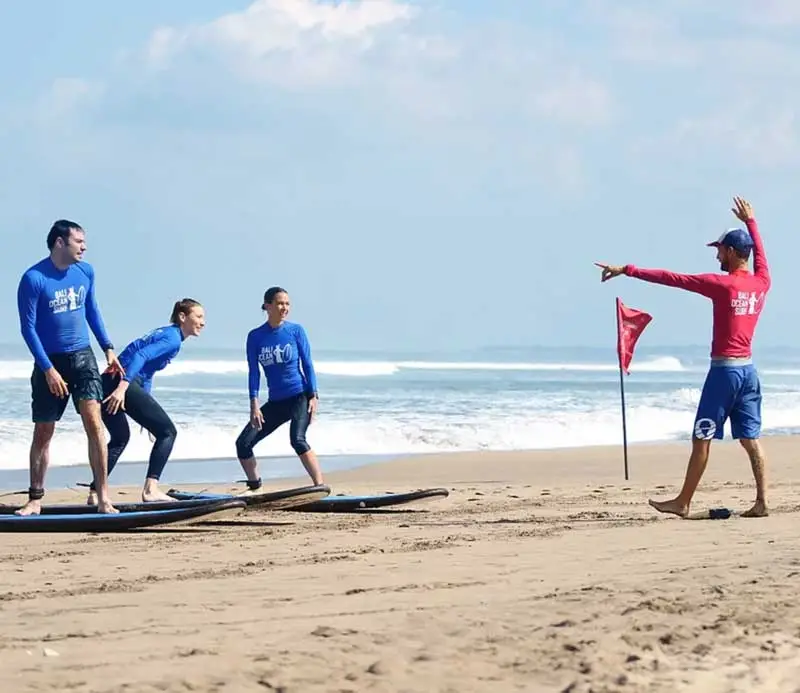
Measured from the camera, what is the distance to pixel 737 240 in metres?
8.84

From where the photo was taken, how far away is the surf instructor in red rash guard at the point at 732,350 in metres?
8.74

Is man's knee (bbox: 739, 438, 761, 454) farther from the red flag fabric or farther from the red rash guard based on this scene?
the red flag fabric

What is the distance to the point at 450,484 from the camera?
13391mm

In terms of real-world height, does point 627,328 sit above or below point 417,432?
above

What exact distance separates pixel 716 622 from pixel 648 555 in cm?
198

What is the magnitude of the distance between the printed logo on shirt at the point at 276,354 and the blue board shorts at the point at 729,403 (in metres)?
3.24

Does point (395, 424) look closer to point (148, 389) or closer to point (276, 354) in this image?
point (276, 354)

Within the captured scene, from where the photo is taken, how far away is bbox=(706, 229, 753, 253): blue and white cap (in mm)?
8836

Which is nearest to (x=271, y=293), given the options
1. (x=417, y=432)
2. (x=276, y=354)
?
(x=276, y=354)

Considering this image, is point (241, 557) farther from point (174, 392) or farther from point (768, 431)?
point (174, 392)

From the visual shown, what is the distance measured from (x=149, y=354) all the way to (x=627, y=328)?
5.83 meters

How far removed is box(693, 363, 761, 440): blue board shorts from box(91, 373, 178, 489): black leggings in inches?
153

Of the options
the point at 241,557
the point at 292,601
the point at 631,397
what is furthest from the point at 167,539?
the point at 631,397

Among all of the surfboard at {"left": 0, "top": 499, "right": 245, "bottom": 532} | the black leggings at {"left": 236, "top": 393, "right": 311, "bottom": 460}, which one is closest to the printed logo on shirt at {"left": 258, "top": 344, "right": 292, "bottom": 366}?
the black leggings at {"left": 236, "top": 393, "right": 311, "bottom": 460}
